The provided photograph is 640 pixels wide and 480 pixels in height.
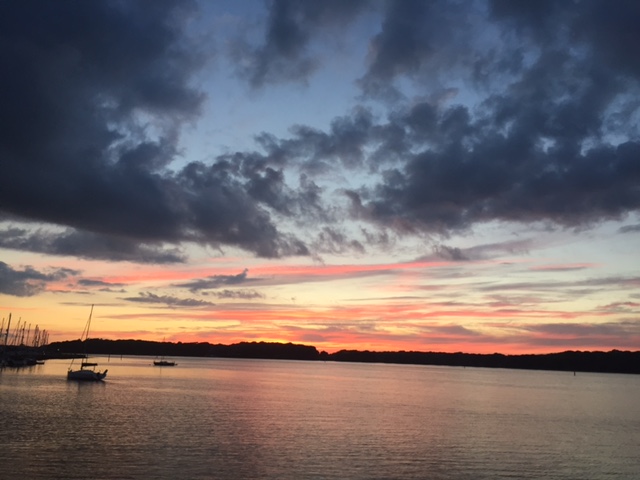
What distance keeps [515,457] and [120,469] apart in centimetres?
3352

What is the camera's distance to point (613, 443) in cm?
6431

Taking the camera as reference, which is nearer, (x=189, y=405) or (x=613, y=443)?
(x=613, y=443)

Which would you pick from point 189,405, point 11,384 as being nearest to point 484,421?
point 189,405

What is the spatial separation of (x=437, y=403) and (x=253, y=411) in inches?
1643

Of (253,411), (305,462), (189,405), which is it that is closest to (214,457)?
(305,462)

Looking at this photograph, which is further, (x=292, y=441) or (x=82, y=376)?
(x=82, y=376)

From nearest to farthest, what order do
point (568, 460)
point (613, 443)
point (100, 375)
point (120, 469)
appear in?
point (120, 469)
point (568, 460)
point (613, 443)
point (100, 375)

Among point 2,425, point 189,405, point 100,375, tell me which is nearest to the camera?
point 2,425

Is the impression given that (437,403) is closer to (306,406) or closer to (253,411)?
(306,406)

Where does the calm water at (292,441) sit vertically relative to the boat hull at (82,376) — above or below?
below

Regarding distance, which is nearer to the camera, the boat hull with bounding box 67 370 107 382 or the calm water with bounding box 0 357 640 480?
the calm water with bounding box 0 357 640 480

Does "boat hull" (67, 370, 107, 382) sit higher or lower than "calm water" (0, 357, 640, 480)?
higher

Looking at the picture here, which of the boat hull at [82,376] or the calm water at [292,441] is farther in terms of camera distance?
the boat hull at [82,376]

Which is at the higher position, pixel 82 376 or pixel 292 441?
pixel 82 376
